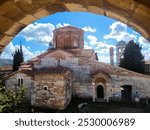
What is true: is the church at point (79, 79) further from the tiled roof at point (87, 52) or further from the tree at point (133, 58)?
the tiled roof at point (87, 52)

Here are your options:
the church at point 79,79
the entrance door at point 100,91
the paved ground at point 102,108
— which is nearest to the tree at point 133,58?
the church at point 79,79

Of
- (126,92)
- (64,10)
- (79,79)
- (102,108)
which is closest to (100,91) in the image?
(79,79)

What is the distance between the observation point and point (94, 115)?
5.65 ft

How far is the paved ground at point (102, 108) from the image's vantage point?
1323 cm

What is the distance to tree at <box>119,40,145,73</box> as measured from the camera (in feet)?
63.8

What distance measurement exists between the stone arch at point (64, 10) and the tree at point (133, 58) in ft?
60.8

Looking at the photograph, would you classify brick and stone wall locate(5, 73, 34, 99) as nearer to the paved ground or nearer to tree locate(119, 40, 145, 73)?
the paved ground

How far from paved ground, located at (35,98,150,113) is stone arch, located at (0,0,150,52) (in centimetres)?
1181

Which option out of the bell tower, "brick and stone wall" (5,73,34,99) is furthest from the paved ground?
the bell tower

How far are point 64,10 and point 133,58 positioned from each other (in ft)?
61.5

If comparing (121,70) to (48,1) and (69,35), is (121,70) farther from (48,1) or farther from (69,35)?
(48,1)

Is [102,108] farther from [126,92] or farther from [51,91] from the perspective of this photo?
[126,92]

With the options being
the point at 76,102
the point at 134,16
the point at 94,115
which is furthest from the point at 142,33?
the point at 76,102

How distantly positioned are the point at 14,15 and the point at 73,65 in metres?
14.9
